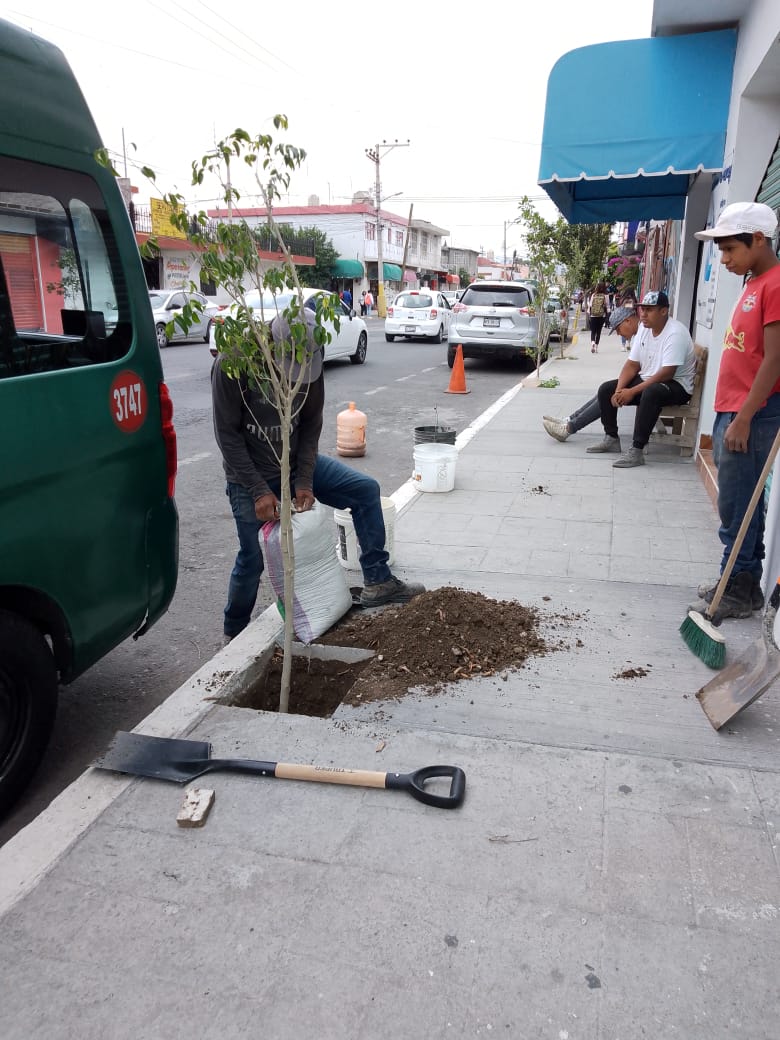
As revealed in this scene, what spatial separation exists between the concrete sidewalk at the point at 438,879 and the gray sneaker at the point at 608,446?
5.07m

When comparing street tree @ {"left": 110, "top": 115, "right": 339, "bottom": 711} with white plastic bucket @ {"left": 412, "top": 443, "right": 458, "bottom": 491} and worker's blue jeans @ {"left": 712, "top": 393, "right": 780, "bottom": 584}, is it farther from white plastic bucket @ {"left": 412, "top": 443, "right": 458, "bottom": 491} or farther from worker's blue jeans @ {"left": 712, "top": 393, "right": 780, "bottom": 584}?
white plastic bucket @ {"left": 412, "top": 443, "right": 458, "bottom": 491}

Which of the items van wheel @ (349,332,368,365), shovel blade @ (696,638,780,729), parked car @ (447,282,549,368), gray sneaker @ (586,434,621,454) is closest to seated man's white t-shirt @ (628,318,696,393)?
gray sneaker @ (586,434,621,454)

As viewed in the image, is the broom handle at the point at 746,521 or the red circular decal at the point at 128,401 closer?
the red circular decal at the point at 128,401

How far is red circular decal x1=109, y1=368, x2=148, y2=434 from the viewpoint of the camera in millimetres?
3127

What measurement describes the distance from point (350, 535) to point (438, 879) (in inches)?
112

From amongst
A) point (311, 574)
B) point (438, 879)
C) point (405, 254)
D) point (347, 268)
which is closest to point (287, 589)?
point (311, 574)

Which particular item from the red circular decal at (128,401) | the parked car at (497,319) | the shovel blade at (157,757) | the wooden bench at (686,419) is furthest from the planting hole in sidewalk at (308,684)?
the parked car at (497,319)

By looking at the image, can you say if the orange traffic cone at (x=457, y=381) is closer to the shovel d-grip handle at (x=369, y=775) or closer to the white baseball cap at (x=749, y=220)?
the white baseball cap at (x=749, y=220)

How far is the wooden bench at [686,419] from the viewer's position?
313 inches

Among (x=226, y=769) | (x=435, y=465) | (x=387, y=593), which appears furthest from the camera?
(x=435, y=465)

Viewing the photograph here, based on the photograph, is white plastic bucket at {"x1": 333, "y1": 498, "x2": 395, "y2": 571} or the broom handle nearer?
the broom handle

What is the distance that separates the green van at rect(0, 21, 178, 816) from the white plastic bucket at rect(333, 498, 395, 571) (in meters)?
1.74

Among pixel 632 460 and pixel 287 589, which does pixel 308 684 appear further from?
pixel 632 460

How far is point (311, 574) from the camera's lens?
159 inches
